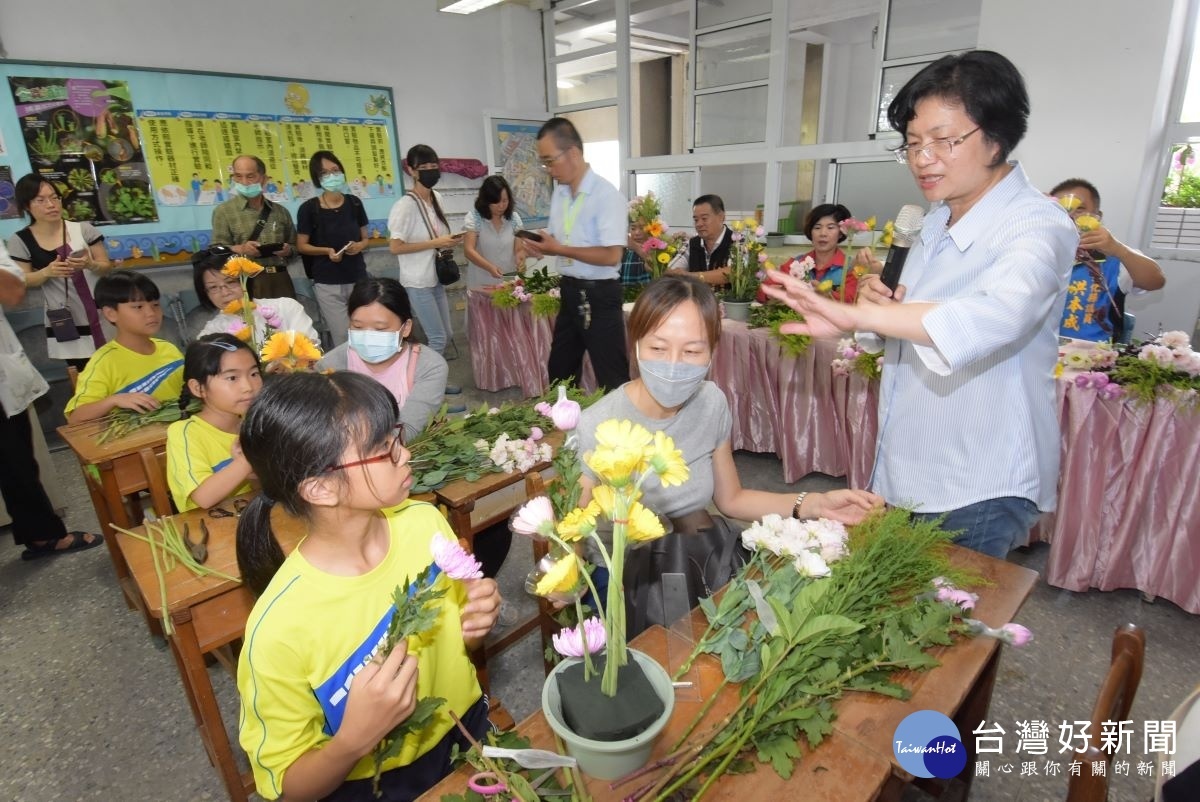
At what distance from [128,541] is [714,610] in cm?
155

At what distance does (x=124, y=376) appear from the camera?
8.64 ft

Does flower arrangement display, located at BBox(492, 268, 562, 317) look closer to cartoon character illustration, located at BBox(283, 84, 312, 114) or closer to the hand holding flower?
cartoon character illustration, located at BBox(283, 84, 312, 114)

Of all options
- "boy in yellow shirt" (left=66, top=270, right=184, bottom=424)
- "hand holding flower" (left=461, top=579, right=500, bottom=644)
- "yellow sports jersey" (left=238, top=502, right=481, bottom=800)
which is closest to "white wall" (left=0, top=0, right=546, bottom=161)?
"boy in yellow shirt" (left=66, top=270, right=184, bottom=424)

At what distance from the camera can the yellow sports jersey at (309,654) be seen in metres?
0.93

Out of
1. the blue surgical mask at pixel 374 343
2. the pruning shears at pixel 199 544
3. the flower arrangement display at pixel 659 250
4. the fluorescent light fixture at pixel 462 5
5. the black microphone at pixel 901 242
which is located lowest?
the pruning shears at pixel 199 544

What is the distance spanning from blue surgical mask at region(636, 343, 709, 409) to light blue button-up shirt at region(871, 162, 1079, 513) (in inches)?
17.4

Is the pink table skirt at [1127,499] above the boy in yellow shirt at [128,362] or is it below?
below

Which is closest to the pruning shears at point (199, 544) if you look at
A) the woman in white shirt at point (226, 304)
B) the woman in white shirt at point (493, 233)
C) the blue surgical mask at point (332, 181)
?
the woman in white shirt at point (226, 304)

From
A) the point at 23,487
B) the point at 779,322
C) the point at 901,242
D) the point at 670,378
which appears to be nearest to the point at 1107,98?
the point at 779,322

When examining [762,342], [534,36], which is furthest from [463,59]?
[762,342]

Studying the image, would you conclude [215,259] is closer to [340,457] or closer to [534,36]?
[340,457]

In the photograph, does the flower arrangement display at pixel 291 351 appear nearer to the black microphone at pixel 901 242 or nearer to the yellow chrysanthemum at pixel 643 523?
the yellow chrysanthemum at pixel 643 523

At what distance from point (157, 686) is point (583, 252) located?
8.42ft

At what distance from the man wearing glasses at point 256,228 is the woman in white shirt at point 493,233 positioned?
138cm
